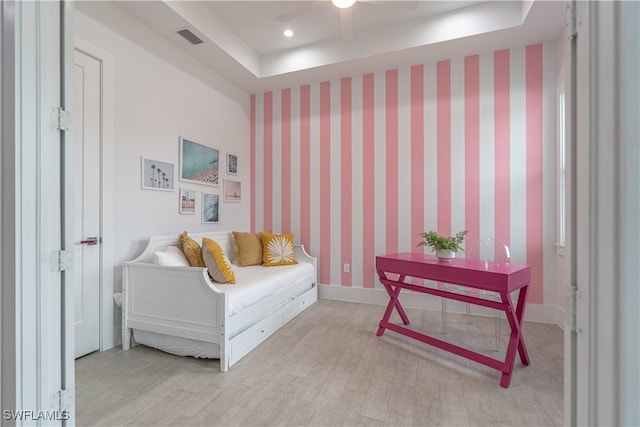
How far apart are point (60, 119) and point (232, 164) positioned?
297cm

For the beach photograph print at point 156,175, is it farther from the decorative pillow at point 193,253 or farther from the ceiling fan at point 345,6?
the ceiling fan at point 345,6

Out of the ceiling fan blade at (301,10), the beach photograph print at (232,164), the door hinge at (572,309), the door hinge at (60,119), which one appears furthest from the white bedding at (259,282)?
the ceiling fan blade at (301,10)

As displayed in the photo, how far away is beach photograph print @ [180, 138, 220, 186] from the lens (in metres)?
3.39

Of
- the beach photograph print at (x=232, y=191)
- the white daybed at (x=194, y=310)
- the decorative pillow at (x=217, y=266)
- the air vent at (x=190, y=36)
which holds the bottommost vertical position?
the white daybed at (x=194, y=310)

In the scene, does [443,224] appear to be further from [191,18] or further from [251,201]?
[191,18]

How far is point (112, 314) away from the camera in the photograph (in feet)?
8.64

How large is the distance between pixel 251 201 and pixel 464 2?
3403 mm

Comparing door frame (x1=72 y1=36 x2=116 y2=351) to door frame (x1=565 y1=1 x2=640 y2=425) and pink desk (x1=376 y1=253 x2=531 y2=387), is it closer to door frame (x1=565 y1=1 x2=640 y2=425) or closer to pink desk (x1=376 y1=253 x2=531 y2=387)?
pink desk (x1=376 y1=253 x2=531 y2=387)

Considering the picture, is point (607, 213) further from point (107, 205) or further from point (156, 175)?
point (156, 175)

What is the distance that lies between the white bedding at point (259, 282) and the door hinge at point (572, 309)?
2029 mm

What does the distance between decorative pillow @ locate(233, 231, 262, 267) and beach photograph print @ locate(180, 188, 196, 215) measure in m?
0.57

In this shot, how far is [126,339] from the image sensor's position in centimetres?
254

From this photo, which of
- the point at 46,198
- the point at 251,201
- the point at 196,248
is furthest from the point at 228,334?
the point at 251,201

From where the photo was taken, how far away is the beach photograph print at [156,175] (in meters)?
2.94
